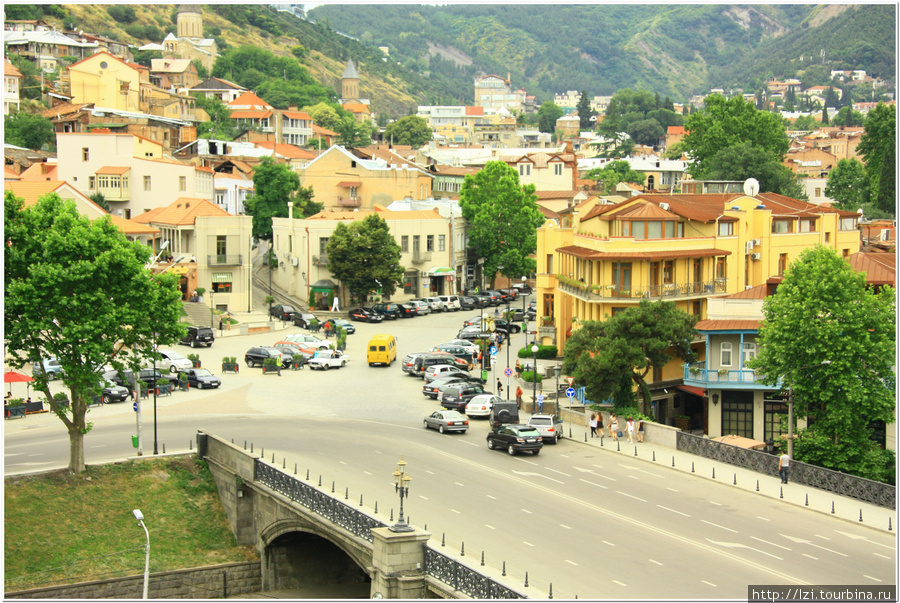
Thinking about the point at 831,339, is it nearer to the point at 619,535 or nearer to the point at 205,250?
the point at 619,535

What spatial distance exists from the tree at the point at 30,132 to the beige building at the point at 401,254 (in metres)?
39.4

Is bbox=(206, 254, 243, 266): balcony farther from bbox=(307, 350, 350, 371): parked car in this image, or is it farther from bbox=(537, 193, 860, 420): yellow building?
bbox=(537, 193, 860, 420): yellow building

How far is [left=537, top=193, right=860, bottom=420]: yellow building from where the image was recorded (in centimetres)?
6019

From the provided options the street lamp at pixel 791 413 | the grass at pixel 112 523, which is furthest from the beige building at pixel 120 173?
the street lamp at pixel 791 413

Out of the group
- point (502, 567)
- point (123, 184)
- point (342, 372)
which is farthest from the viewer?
point (123, 184)

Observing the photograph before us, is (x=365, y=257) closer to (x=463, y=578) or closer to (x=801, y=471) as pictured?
(x=801, y=471)

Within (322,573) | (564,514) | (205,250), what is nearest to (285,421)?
(322,573)

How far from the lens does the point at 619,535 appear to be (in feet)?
110

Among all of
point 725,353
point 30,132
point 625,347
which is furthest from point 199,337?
point 30,132

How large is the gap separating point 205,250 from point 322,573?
42.7 m

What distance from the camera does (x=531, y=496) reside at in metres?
37.9

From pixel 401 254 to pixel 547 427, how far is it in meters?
43.7

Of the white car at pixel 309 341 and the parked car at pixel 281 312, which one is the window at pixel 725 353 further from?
the parked car at pixel 281 312

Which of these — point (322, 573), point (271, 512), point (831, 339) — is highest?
point (831, 339)
